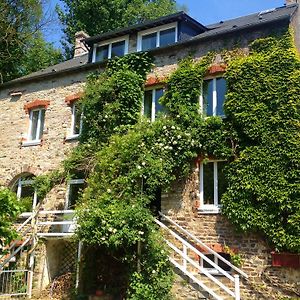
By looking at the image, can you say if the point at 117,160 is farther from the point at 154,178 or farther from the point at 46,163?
the point at 46,163

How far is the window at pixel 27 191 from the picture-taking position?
1673 centimetres

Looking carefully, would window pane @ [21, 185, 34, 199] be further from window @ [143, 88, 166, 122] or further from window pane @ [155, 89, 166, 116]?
window pane @ [155, 89, 166, 116]

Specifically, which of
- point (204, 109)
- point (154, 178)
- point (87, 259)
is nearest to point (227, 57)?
point (204, 109)

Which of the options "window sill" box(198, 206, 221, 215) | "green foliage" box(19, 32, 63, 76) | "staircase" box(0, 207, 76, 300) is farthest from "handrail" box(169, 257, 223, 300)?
"green foliage" box(19, 32, 63, 76)

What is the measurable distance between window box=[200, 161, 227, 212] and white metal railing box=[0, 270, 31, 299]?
707 cm

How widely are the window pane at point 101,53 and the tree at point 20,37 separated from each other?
11.0m

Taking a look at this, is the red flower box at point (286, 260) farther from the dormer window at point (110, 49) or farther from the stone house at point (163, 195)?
the dormer window at point (110, 49)

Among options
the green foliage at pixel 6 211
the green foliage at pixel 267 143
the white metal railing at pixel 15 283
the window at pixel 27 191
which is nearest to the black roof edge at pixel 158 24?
the green foliage at pixel 267 143

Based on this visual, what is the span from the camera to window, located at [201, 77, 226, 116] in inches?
542

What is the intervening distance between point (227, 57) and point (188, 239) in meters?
6.36

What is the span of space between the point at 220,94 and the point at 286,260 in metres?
5.87

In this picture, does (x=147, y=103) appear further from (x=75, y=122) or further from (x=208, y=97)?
(x=75, y=122)

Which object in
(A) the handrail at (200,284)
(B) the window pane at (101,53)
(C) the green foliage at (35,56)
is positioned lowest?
(A) the handrail at (200,284)

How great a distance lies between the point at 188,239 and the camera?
1281 cm
